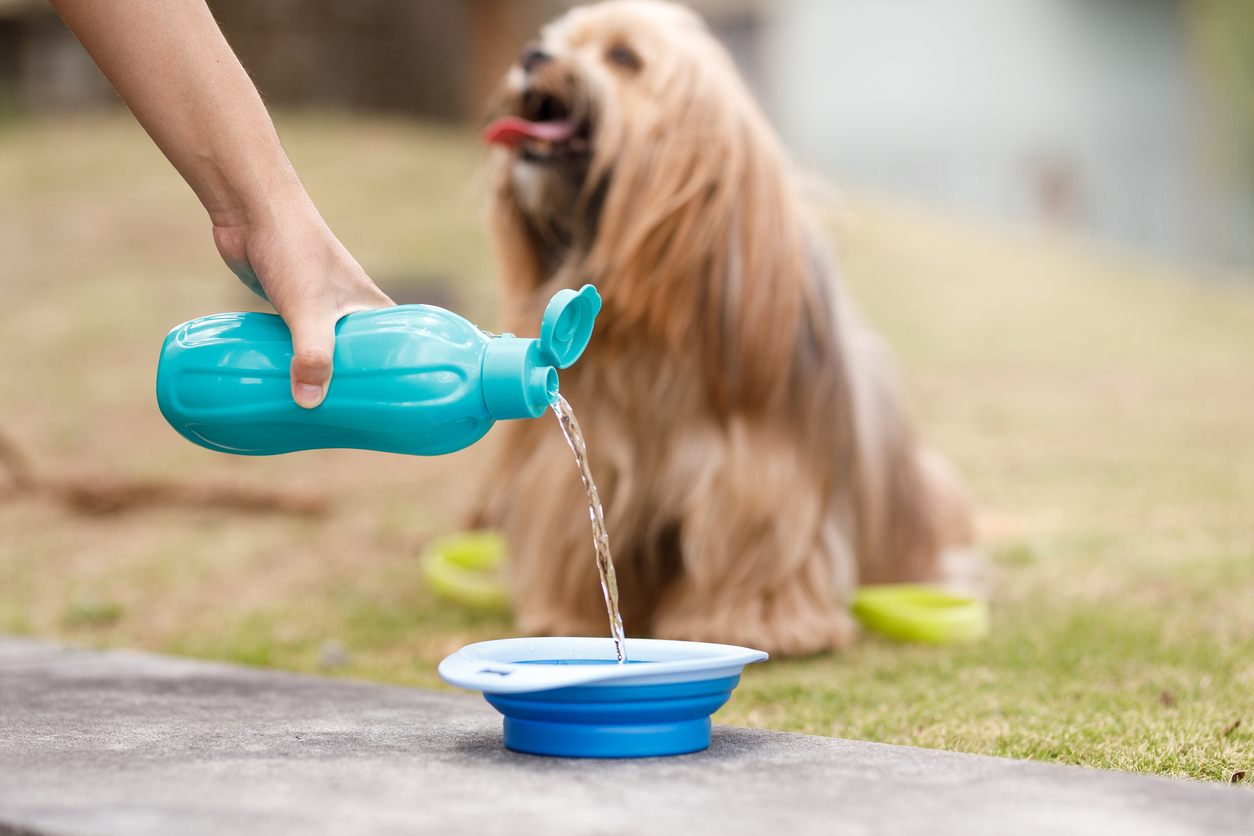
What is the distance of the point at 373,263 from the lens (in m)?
10.2

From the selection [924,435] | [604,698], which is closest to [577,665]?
[604,698]

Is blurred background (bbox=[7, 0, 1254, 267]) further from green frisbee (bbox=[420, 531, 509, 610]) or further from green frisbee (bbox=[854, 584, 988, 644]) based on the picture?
green frisbee (bbox=[854, 584, 988, 644])

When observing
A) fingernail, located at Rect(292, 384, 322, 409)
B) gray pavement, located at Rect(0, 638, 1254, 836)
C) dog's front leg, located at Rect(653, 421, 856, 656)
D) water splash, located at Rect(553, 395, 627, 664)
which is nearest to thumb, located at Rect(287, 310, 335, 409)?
fingernail, located at Rect(292, 384, 322, 409)

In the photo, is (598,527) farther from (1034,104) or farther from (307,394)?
(1034,104)

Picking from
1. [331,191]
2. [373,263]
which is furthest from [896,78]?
[373,263]

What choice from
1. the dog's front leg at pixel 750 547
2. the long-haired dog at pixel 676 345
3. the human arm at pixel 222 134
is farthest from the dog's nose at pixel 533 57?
the human arm at pixel 222 134

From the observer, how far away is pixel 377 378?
1801 mm

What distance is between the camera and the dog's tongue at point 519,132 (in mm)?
2961

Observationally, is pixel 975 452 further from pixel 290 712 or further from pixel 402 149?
pixel 402 149

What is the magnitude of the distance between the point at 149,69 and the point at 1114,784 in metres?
1.66

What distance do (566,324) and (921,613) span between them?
5.66ft

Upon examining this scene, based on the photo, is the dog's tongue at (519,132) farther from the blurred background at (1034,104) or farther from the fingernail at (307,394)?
the blurred background at (1034,104)

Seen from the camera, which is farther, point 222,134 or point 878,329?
point 878,329

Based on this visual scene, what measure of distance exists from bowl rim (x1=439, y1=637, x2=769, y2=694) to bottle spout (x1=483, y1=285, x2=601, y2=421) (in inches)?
13.4
